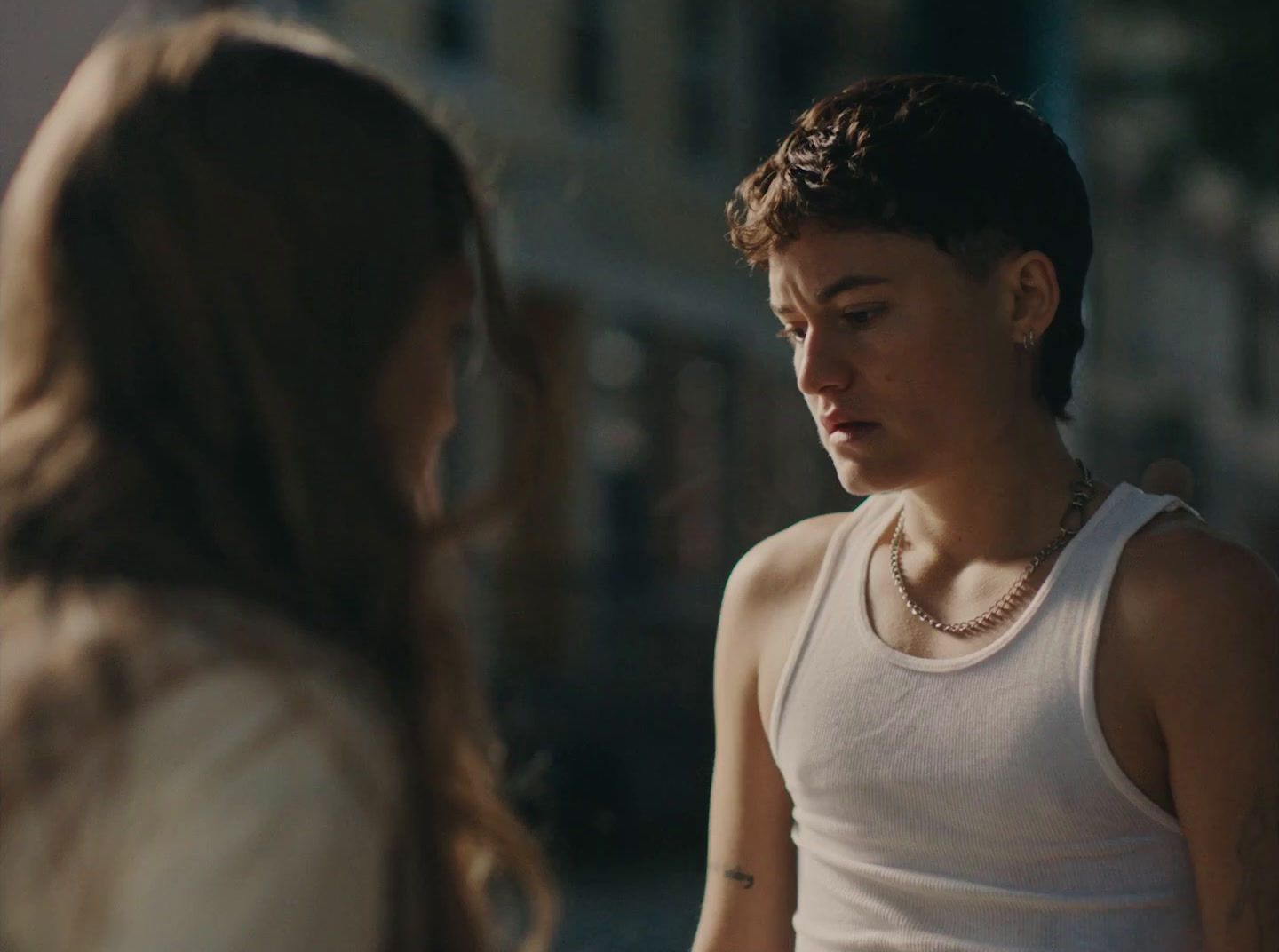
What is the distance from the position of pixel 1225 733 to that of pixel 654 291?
48.0 ft

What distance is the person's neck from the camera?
208 centimetres

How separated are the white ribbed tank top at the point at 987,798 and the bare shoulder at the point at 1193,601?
34 mm

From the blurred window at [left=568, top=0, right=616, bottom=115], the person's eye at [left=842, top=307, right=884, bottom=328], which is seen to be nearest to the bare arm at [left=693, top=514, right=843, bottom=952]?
the person's eye at [left=842, top=307, right=884, bottom=328]

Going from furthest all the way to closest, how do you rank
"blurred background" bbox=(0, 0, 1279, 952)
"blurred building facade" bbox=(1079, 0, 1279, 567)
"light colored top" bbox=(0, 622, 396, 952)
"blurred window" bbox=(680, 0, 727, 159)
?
"blurred building facade" bbox=(1079, 0, 1279, 567) < "blurred window" bbox=(680, 0, 727, 159) < "blurred background" bbox=(0, 0, 1279, 952) < "light colored top" bbox=(0, 622, 396, 952)

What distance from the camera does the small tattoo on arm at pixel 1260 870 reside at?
183 cm

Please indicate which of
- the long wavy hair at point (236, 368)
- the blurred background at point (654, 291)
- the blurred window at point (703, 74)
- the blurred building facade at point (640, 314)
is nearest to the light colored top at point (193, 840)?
the long wavy hair at point (236, 368)

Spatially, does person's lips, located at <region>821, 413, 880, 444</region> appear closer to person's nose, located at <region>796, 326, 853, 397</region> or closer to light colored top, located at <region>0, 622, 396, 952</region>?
person's nose, located at <region>796, 326, 853, 397</region>

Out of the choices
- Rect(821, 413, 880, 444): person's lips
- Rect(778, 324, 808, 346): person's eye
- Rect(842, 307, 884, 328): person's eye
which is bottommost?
Rect(821, 413, 880, 444): person's lips

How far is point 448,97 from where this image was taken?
13.6m

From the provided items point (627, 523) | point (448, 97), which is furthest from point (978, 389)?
point (627, 523)

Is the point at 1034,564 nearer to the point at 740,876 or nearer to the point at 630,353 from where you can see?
the point at 740,876

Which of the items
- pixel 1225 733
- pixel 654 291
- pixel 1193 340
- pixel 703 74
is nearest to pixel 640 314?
pixel 654 291

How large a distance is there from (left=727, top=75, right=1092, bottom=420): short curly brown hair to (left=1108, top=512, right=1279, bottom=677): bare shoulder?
342 millimetres

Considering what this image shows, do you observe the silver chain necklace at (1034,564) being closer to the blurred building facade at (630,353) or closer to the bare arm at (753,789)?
the bare arm at (753,789)
